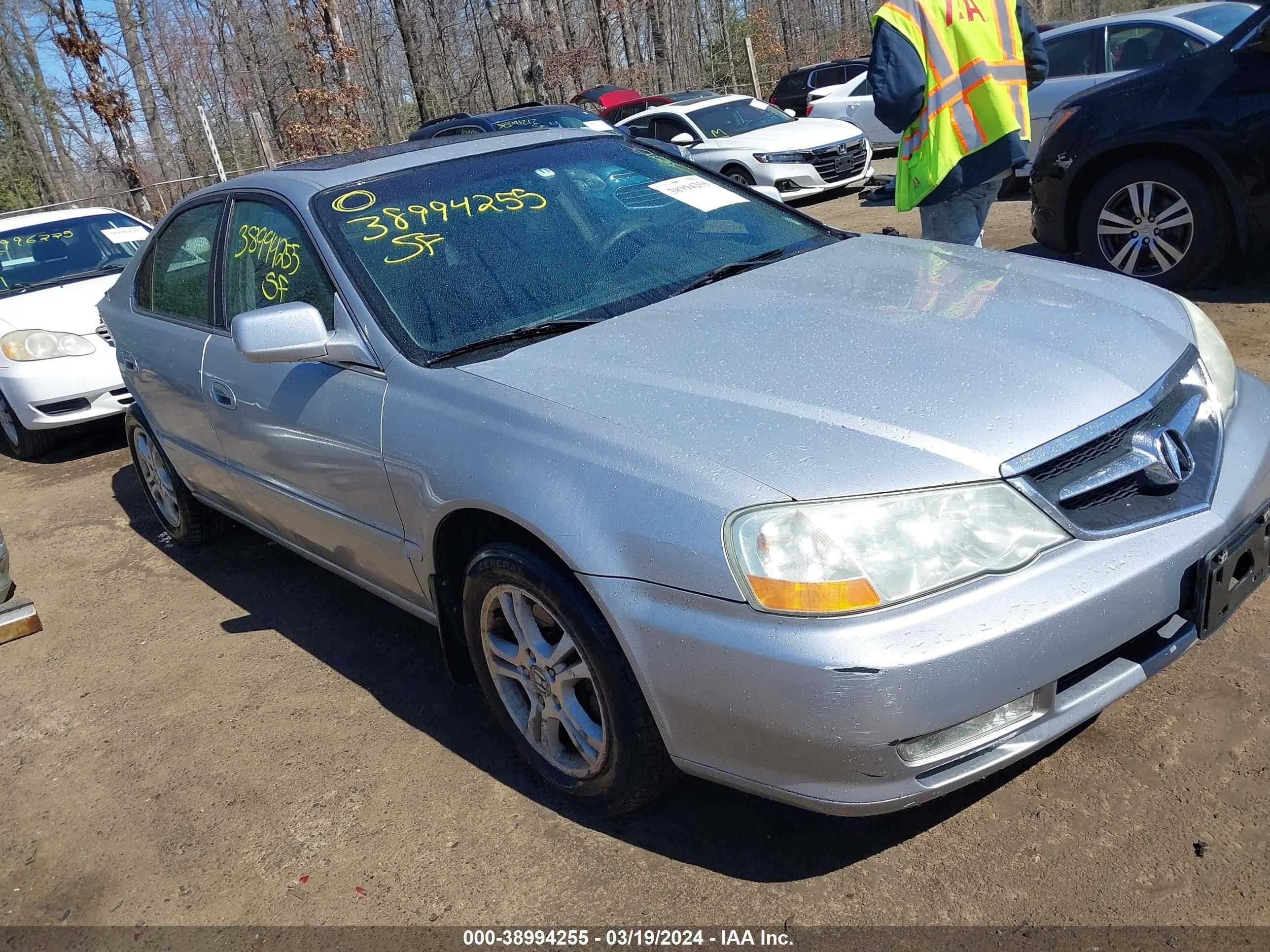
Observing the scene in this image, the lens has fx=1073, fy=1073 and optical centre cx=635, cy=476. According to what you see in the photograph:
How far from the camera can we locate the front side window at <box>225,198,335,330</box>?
323 centimetres

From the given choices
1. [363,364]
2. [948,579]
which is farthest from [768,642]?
[363,364]

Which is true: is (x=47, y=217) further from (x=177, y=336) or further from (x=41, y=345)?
(x=177, y=336)

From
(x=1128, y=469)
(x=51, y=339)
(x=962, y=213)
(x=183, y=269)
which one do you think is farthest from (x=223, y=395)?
(x=51, y=339)

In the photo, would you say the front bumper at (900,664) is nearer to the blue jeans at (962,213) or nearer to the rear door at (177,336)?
the rear door at (177,336)

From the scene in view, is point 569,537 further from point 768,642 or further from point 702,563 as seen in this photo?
point 768,642

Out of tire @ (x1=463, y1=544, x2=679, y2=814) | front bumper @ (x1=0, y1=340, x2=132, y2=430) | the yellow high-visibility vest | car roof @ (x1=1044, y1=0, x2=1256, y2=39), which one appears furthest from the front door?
car roof @ (x1=1044, y1=0, x2=1256, y2=39)

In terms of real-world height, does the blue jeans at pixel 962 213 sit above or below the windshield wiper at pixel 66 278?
below

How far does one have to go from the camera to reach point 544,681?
265 centimetres

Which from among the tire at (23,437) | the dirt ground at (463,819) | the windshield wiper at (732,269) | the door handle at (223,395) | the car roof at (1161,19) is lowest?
the dirt ground at (463,819)

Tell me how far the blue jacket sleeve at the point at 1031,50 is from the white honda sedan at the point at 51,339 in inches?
198

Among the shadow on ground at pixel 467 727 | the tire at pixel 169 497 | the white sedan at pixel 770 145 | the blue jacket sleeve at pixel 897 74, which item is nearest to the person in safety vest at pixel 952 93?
the blue jacket sleeve at pixel 897 74

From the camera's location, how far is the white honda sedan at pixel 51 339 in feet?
22.3

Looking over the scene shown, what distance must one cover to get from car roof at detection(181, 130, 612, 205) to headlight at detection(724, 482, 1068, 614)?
202cm

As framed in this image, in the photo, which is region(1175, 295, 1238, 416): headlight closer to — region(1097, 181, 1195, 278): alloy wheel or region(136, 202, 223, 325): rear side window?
region(1097, 181, 1195, 278): alloy wheel
